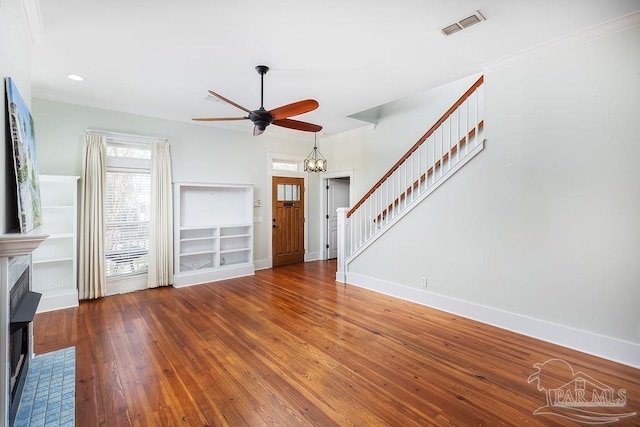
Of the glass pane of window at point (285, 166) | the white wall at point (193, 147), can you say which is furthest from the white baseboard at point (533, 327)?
the glass pane of window at point (285, 166)

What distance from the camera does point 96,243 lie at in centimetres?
453

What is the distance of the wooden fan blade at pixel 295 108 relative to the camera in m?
3.08

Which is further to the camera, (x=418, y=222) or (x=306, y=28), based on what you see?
(x=418, y=222)

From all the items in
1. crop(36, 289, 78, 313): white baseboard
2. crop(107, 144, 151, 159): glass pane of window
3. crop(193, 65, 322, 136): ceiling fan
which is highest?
crop(193, 65, 322, 136): ceiling fan

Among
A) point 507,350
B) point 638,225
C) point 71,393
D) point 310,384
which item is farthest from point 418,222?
point 71,393

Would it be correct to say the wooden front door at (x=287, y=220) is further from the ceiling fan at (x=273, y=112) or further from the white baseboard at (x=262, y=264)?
the ceiling fan at (x=273, y=112)

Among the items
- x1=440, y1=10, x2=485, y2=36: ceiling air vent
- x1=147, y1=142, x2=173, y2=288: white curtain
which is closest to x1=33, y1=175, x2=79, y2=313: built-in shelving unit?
x1=147, y1=142, x2=173, y2=288: white curtain

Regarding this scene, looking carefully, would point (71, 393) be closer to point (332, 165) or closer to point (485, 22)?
point (485, 22)

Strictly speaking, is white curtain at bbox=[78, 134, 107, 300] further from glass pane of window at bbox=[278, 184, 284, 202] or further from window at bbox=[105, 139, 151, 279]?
glass pane of window at bbox=[278, 184, 284, 202]

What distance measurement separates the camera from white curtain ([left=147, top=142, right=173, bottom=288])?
5.09 meters

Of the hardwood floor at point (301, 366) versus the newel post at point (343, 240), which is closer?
the hardwood floor at point (301, 366)

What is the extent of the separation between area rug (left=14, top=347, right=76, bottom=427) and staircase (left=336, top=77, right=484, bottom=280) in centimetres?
398

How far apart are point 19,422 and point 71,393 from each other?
0.32 m

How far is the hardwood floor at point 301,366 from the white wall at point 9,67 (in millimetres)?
1465
